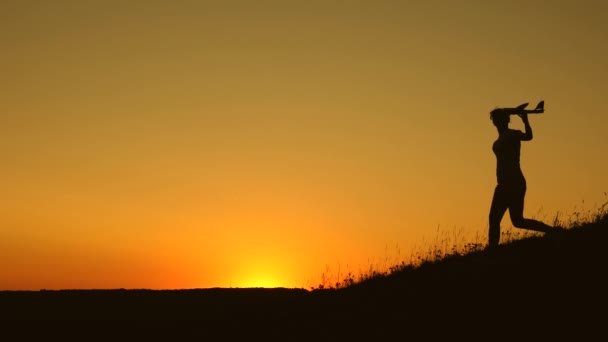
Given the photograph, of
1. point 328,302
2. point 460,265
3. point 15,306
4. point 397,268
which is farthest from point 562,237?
point 15,306

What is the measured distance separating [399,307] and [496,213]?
288 centimetres

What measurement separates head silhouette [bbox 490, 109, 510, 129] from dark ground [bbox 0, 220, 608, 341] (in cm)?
193

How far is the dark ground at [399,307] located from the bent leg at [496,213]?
0.23 meters

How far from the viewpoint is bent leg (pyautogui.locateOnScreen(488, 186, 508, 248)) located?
10026 millimetres

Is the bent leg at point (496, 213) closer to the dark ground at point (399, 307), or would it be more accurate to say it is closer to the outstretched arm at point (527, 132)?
the dark ground at point (399, 307)

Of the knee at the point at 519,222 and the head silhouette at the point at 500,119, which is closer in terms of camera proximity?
the knee at the point at 519,222

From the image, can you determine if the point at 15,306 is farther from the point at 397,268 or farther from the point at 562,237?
the point at 562,237

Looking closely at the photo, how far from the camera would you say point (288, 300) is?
10.5 m

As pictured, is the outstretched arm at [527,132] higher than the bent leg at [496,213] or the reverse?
higher

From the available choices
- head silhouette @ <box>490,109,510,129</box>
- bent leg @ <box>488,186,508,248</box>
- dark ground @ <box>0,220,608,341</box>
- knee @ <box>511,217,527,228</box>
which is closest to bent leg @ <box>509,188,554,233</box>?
knee @ <box>511,217,527,228</box>

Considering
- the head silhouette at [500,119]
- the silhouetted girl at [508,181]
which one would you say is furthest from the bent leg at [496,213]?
the head silhouette at [500,119]

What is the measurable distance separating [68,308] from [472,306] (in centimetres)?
666

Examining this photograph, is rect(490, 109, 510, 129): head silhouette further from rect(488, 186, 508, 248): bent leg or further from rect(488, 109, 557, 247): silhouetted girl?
rect(488, 186, 508, 248): bent leg

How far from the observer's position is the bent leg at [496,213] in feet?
32.9
